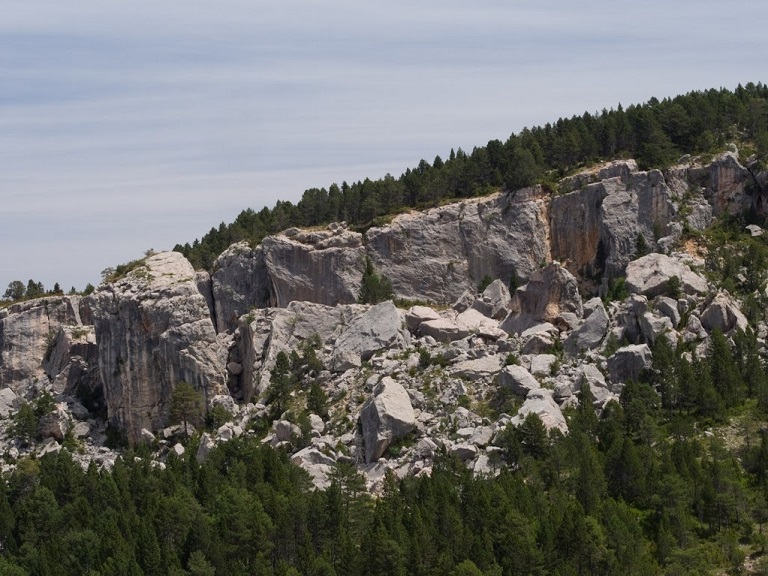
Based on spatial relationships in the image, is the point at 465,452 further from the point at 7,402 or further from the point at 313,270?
the point at 7,402

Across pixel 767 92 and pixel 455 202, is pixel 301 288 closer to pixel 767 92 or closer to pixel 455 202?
pixel 455 202

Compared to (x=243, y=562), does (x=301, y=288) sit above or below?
above

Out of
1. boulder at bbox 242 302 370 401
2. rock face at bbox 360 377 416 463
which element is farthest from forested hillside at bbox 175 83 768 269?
rock face at bbox 360 377 416 463

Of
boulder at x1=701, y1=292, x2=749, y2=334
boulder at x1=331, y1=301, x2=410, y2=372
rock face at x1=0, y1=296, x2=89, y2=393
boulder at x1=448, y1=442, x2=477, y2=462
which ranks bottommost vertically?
boulder at x1=448, y1=442, x2=477, y2=462

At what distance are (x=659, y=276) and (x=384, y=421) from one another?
35819mm

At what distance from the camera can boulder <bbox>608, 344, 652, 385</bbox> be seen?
5650 inches

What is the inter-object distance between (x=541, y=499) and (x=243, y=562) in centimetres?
2608

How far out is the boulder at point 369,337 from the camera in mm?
156125

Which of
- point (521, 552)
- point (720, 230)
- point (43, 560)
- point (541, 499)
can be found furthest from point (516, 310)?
point (43, 560)

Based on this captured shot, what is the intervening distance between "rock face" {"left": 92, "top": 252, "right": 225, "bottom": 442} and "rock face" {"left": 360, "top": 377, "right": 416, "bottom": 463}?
25.5m

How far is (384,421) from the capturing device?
139 m

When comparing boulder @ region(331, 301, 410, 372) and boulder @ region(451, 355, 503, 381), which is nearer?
boulder @ region(451, 355, 503, 381)

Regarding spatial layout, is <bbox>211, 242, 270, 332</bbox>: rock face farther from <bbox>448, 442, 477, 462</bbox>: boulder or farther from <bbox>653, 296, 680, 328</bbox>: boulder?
<bbox>653, 296, 680, 328</bbox>: boulder

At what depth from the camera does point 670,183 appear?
170 metres
